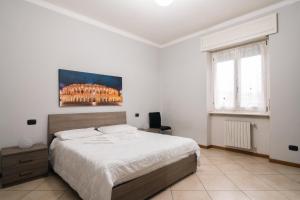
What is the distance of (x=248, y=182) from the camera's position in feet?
8.29

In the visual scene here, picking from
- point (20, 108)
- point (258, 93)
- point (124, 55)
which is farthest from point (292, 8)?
point (20, 108)

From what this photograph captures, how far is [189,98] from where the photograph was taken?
4656 millimetres

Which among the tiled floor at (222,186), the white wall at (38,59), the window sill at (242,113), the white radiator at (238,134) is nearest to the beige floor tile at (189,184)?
the tiled floor at (222,186)

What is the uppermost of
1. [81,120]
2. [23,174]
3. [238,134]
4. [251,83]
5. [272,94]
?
[251,83]

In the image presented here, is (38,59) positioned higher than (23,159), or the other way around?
(38,59)

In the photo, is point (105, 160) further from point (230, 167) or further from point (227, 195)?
point (230, 167)

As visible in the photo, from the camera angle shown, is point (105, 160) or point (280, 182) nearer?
point (105, 160)

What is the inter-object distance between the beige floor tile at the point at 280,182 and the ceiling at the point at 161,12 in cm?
310

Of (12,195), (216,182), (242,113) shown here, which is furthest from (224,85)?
(12,195)

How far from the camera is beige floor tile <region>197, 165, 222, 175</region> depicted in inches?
114

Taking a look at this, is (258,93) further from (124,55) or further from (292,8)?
(124,55)

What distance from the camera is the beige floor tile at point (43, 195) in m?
2.13

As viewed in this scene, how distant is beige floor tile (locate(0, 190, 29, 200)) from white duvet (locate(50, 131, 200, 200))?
19.5 inches

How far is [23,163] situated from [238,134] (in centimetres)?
417
